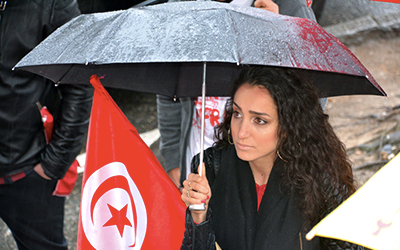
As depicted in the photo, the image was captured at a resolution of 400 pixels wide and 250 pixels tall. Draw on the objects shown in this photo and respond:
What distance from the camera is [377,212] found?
3.58 ft

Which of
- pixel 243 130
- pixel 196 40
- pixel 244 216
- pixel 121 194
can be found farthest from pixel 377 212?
pixel 121 194

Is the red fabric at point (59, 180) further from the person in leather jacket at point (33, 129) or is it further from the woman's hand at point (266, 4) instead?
the woman's hand at point (266, 4)

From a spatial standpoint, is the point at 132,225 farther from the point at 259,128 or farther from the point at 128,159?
the point at 259,128

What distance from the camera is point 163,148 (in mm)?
3268

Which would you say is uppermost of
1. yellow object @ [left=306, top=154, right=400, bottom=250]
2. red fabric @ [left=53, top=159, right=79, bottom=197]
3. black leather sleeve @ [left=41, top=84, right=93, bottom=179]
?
yellow object @ [left=306, top=154, right=400, bottom=250]

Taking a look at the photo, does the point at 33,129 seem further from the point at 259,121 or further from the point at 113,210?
the point at 259,121

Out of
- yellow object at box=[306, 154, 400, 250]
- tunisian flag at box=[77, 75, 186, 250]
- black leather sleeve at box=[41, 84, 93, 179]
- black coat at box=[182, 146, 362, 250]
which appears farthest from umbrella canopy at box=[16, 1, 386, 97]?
black leather sleeve at box=[41, 84, 93, 179]

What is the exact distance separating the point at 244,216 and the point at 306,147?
502 millimetres

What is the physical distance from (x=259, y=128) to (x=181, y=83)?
667 mm

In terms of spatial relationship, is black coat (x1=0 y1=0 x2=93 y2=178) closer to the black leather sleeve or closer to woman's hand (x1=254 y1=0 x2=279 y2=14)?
the black leather sleeve

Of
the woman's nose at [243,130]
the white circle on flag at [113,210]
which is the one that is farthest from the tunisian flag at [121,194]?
the woman's nose at [243,130]

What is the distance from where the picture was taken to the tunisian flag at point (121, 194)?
214 cm

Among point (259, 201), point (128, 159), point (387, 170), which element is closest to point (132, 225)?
point (128, 159)

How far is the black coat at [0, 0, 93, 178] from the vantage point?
2.70 m
